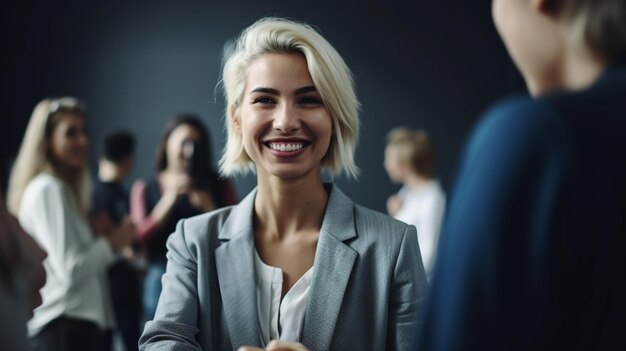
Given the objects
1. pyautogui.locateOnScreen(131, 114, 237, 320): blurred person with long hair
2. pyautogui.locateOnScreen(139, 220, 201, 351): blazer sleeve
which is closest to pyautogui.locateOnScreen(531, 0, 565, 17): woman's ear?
pyautogui.locateOnScreen(139, 220, 201, 351): blazer sleeve

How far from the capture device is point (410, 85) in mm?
8516

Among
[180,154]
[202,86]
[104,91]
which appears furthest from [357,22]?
[180,154]

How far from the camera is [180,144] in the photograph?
3977 millimetres

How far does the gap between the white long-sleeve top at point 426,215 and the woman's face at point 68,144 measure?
2.06 meters

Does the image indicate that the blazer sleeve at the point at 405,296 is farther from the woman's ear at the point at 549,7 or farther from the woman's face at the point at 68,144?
the woman's face at the point at 68,144

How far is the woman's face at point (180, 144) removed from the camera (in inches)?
155

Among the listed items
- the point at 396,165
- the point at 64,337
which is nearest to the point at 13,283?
the point at 64,337

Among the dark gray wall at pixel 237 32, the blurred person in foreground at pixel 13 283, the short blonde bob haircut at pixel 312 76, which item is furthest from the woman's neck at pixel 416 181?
the blurred person in foreground at pixel 13 283

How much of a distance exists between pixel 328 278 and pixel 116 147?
323 cm

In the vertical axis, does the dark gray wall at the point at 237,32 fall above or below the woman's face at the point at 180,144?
above

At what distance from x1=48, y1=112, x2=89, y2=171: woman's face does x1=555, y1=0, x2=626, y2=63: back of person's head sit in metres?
2.92

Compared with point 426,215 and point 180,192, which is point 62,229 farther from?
point 426,215

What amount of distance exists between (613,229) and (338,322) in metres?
0.86

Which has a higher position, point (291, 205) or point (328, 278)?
point (291, 205)
